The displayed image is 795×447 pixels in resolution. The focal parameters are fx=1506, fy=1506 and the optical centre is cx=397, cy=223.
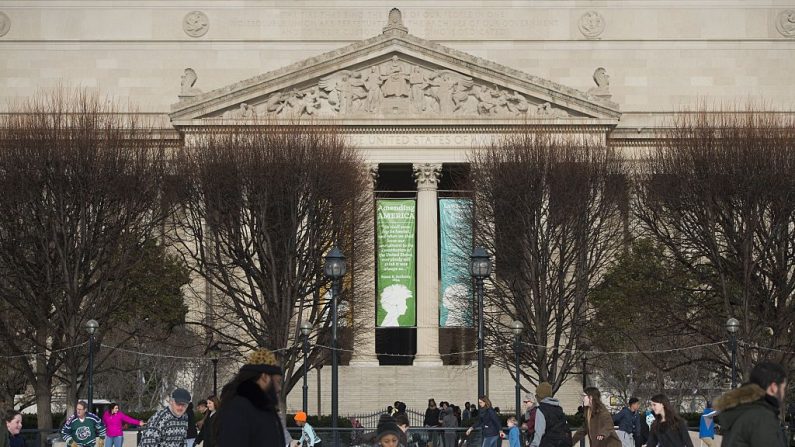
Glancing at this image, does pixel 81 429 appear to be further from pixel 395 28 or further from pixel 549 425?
pixel 395 28

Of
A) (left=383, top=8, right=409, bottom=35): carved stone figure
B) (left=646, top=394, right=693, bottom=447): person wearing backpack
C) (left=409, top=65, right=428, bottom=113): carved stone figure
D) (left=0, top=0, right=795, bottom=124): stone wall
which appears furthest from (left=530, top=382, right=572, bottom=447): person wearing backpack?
(left=0, top=0, right=795, bottom=124): stone wall

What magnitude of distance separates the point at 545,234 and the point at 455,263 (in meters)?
4.90

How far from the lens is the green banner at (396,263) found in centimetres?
5988

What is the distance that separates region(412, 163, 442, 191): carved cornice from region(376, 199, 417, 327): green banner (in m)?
4.56

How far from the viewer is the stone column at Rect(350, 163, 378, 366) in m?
57.8

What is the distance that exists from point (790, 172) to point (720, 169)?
239 cm

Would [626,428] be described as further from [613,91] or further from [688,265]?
[613,91]

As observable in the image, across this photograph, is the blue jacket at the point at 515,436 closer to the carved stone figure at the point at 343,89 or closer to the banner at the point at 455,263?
the banner at the point at 455,263

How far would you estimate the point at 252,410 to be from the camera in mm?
11977

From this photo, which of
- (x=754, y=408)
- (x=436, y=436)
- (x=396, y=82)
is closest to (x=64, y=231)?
(x=436, y=436)

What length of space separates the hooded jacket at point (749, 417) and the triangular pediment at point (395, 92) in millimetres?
52020

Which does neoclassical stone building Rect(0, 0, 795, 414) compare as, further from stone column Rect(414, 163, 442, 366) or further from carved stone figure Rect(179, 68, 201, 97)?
carved stone figure Rect(179, 68, 201, 97)

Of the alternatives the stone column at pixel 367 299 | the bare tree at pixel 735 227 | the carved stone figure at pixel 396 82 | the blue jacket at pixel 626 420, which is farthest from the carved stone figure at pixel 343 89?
the blue jacket at pixel 626 420

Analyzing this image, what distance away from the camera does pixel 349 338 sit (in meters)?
60.7
